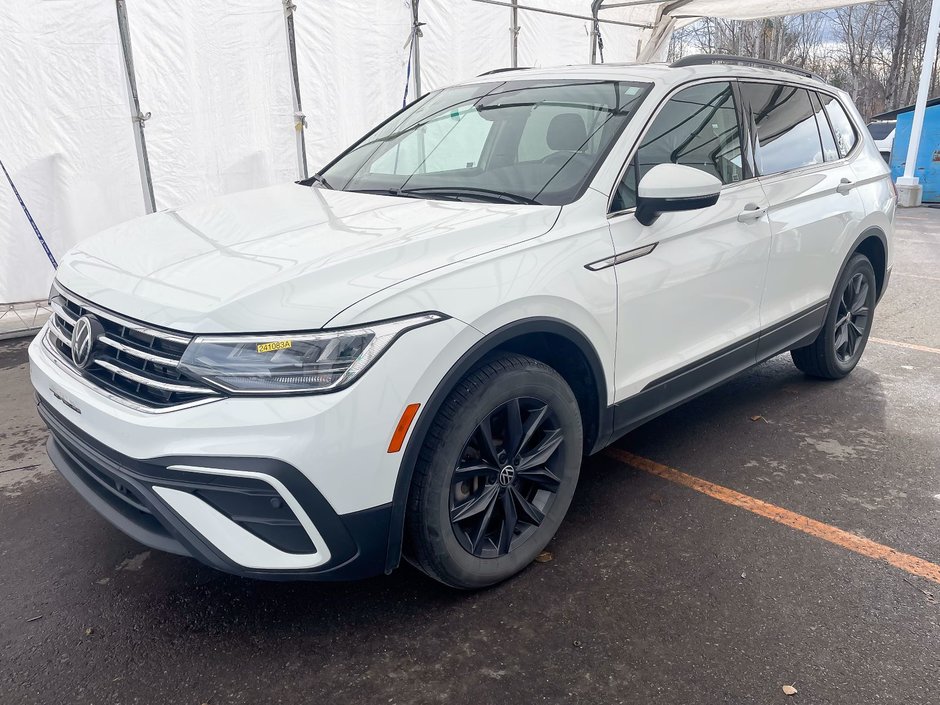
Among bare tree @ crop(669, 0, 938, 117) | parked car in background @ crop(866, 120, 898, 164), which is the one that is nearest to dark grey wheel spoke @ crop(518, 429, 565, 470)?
parked car in background @ crop(866, 120, 898, 164)

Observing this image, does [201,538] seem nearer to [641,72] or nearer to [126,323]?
[126,323]

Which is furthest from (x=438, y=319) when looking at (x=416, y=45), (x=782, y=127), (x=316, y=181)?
(x=416, y=45)

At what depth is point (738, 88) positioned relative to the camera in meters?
3.60

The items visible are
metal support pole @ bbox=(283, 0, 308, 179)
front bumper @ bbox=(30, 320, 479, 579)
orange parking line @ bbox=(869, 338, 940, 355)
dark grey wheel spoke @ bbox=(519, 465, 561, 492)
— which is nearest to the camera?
front bumper @ bbox=(30, 320, 479, 579)

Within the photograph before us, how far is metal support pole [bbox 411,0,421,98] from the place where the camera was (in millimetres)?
8141

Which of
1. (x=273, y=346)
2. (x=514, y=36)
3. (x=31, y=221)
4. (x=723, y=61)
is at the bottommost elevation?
(x=31, y=221)

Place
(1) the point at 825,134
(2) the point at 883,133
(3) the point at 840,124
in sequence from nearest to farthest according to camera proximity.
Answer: (1) the point at 825,134 < (3) the point at 840,124 < (2) the point at 883,133

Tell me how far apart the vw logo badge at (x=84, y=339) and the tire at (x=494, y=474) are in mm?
1060

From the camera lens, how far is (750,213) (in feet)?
11.1

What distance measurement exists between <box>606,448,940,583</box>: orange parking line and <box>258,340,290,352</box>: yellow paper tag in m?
2.09

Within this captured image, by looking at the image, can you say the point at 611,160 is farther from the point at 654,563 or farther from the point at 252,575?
the point at 252,575

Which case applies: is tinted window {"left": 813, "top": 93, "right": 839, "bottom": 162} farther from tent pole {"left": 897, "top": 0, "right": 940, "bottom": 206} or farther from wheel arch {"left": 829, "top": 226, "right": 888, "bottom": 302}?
tent pole {"left": 897, "top": 0, "right": 940, "bottom": 206}

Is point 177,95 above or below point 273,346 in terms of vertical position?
above

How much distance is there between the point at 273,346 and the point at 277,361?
0.14ft
